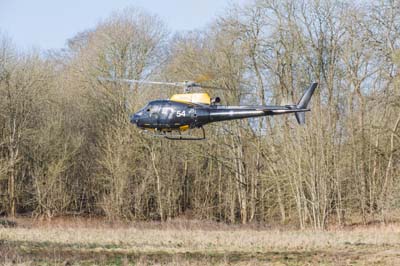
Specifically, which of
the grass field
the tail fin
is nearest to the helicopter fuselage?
the tail fin

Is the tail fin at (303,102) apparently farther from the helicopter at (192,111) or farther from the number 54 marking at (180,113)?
the number 54 marking at (180,113)

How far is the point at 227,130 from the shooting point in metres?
36.1

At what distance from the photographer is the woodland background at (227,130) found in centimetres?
3081

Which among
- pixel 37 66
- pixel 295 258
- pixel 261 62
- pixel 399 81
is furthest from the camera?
pixel 37 66

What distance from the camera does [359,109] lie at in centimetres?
3181

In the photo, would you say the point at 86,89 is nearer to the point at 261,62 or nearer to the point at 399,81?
the point at 261,62

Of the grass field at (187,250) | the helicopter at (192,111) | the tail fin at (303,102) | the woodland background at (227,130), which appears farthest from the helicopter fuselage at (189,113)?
the woodland background at (227,130)

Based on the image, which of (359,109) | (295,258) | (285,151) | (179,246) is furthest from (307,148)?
(295,258)

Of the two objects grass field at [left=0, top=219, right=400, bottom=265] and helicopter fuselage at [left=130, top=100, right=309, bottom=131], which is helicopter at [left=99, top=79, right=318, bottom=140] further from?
grass field at [left=0, top=219, right=400, bottom=265]

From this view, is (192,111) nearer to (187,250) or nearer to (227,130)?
(187,250)

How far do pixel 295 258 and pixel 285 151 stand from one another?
660 inches

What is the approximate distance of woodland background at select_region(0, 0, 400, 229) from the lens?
3081cm

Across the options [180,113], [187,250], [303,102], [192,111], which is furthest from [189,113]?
[187,250]

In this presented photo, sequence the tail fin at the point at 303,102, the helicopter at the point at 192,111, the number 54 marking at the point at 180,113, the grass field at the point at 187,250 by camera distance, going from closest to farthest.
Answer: the grass field at the point at 187,250 → the helicopter at the point at 192,111 → the number 54 marking at the point at 180,113 → the tail fin at the point at 303,102
